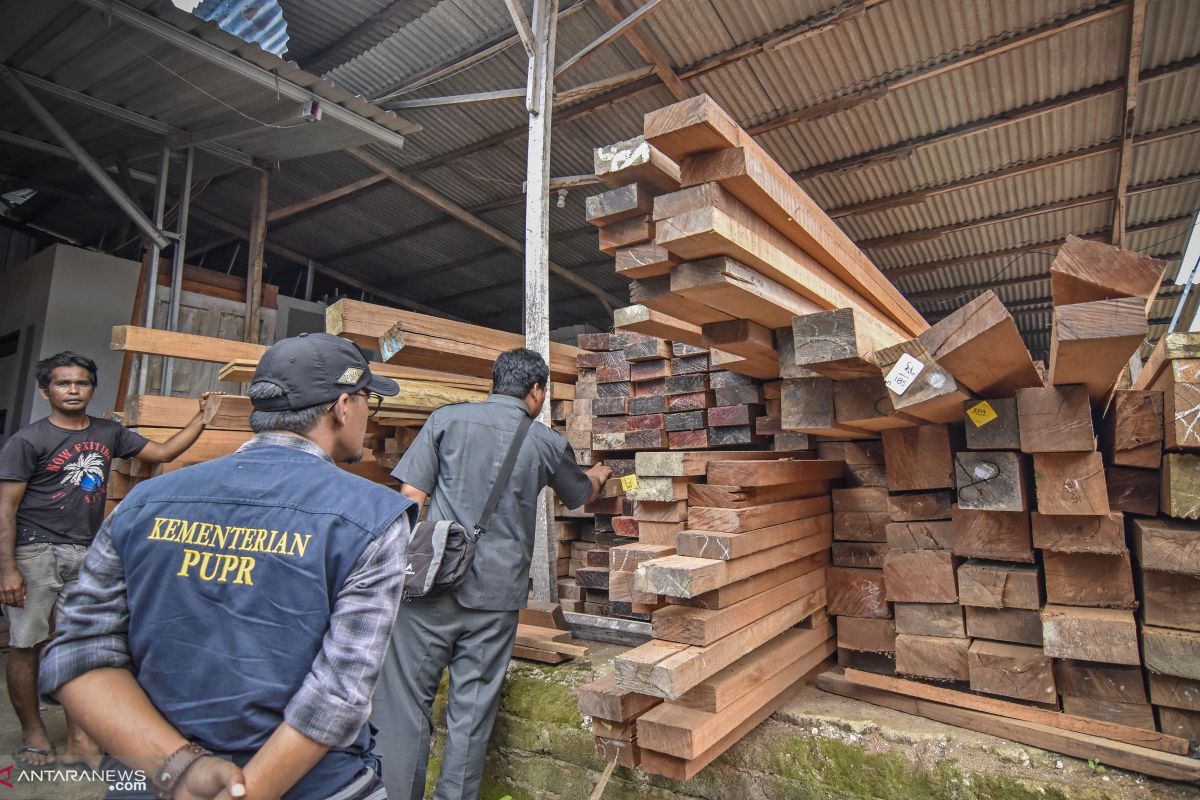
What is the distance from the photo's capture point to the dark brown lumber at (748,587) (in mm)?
2736

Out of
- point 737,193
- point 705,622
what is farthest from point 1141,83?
point 705,622

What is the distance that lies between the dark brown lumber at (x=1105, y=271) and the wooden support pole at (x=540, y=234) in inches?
115

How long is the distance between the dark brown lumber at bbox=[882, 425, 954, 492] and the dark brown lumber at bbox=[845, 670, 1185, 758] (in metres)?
0.96

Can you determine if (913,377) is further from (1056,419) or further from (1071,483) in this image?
(1071,483)

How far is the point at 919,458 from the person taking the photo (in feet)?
10.7

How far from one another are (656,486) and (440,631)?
1.25m

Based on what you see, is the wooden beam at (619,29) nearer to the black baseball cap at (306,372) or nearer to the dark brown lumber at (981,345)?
the dark brown lumber at (981,345)

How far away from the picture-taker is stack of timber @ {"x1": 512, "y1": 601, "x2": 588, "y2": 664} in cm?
412

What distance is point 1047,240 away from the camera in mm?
8164

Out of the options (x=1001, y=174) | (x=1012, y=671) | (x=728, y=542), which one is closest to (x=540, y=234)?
(x=728, y=542)

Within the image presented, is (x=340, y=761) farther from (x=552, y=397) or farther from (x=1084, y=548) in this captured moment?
(x=552, y=397)

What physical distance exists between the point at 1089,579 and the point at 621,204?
2611mm

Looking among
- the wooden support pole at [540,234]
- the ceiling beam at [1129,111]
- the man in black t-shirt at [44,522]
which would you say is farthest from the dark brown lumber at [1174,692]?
the man in black t-shirt at [44,522]

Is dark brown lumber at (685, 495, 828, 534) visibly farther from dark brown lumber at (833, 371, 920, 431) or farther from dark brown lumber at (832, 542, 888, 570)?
dark brown lumber at (832, 542, 888, 570)
